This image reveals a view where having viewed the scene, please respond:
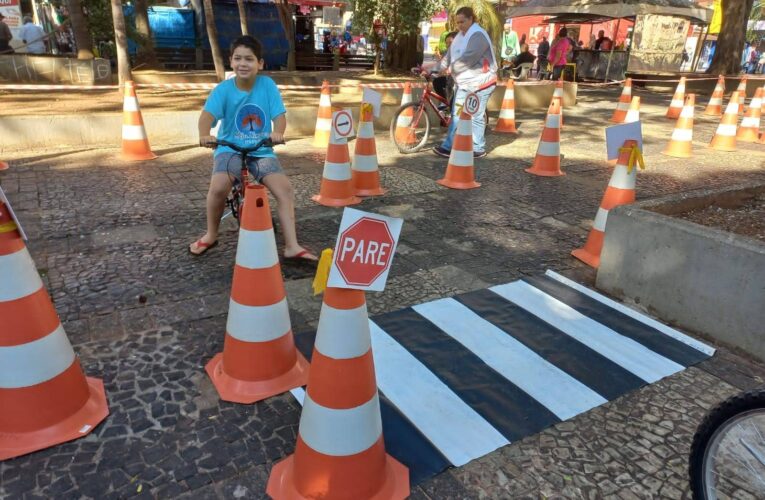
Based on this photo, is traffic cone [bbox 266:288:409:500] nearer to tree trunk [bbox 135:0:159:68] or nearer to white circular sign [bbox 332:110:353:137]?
white circular sign [bbox 332:110:353:137]

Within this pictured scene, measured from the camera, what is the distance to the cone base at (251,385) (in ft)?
8.42

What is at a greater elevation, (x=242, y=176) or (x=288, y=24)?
(x=288, y=24)

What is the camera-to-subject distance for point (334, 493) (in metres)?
1.93

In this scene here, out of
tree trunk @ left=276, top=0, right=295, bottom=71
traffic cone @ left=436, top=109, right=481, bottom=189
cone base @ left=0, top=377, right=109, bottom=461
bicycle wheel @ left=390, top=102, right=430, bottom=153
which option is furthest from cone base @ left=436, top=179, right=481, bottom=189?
tree trunk @ left=276, top=0, right=295, bottom=71

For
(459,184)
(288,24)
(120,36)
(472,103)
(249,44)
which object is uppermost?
(288,24)

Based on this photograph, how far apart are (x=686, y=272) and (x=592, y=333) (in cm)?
66

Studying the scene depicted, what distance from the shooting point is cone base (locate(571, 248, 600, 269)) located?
4.26 meters

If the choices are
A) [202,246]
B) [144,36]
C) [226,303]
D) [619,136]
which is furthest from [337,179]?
[144,36]

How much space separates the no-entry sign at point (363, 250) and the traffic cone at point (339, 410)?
0.07 meters

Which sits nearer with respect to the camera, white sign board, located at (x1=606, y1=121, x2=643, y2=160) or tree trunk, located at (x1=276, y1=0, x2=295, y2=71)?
white sign board, located at (x1=606, y1=121, x2=643, y2=160)

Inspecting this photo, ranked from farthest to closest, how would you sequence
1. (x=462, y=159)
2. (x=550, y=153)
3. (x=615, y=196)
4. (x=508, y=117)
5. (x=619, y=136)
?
(x=508, y=117) < (x=550, y=153) < (x=462, y=159) < (x=615, y=196) < (x=619, y=136)

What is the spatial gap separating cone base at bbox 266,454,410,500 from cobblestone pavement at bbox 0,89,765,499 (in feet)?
0.19

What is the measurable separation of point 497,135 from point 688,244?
23.0ft

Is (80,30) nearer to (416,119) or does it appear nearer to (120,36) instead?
(120,36)
